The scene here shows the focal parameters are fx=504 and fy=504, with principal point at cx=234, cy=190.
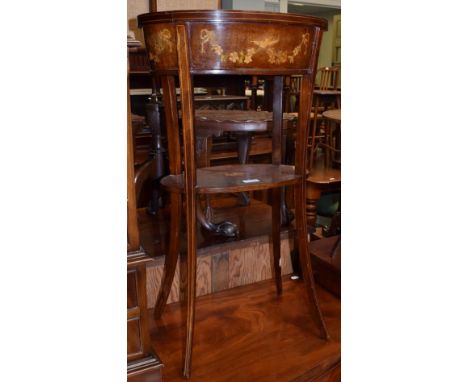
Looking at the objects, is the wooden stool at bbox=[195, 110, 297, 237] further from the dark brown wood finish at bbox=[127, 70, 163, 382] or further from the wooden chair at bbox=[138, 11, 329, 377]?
the dark brown wood finish at bbox=[127, 70, 163, 382]

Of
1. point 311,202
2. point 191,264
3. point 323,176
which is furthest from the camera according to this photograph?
point 323,176

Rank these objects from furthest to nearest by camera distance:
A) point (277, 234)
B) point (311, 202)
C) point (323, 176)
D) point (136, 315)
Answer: point (323, 176) → point (311, 202) → point (277, 234) → point (136, 315)

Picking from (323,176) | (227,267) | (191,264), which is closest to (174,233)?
(191,264)

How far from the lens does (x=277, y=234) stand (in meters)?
1.54

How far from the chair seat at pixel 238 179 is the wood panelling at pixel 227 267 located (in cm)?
29

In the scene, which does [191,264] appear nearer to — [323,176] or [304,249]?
[304,249]

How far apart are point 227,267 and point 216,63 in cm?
76

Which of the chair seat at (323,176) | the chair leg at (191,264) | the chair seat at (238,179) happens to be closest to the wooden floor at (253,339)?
the chair leg at (191,264)

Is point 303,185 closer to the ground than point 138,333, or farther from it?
farther from it

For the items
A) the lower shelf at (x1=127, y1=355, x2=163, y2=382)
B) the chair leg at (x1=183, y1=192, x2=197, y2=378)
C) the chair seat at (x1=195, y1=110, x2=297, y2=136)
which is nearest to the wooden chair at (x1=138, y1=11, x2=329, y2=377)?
the chair leg at (x1=183, y1=192, x2=197, y2=378)

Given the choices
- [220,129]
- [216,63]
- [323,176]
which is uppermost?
[216,63]
